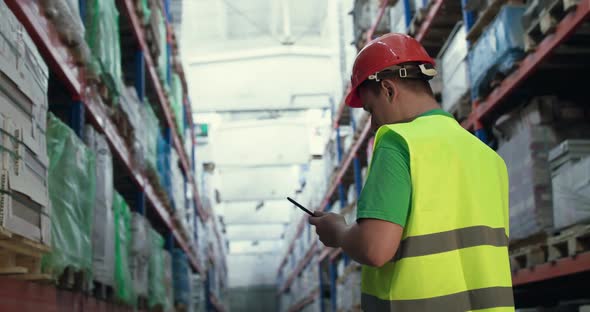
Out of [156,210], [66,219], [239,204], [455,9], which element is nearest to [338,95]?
[156,210]

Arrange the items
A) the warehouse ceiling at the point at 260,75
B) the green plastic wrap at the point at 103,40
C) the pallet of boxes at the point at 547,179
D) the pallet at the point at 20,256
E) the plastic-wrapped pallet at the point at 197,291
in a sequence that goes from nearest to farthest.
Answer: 1. the pallet at the point at 20,256
2. the pallet of boxes at the point at 547,179
3. the green plastic wrap at the point at 103,40
4. the plastic-wrapped pallet at the point at 197,291
5. the warehouse ceiling at the point at 260,75

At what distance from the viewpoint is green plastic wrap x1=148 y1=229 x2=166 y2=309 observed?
6.98 metres

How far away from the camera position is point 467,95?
560 cm

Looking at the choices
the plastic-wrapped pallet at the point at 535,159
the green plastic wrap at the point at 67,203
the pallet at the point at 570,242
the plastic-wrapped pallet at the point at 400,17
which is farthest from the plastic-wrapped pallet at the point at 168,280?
the pallet at the point at 570,242

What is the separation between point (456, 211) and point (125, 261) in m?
3.93

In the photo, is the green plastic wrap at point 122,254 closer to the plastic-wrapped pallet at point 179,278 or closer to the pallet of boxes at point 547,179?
the pallet of boxes at point 547,179

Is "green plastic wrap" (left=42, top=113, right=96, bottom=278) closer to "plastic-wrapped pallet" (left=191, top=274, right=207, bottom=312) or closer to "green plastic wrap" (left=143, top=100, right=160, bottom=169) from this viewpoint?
"green plastic wrap" (left=143, top=100, right=160, bottom=169)

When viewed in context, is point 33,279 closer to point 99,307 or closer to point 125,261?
point 99,307

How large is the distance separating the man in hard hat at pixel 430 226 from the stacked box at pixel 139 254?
13.7 ft

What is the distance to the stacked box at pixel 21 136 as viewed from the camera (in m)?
2.67

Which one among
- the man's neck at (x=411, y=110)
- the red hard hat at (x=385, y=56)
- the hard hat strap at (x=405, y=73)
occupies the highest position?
the red hard hat at (x=385, y=56)

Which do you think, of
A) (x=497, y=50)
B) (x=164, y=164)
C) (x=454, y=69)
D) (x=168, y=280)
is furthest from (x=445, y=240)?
(x=164, y=164)

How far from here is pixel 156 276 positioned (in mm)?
7160

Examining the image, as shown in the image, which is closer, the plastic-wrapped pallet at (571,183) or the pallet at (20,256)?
the pallet at (20,256)
